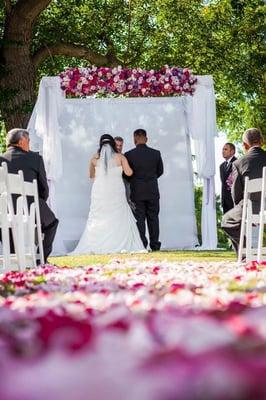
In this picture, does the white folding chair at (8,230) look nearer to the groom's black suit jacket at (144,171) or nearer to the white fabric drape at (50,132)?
the groom's black suit jacket at (144,171)

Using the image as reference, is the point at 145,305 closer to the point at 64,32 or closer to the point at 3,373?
the point at 3,373

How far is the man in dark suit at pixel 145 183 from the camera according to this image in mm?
15211

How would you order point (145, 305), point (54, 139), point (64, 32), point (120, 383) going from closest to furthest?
point (120, 383), point (145, 305), point (54, 139), point (64, 32)

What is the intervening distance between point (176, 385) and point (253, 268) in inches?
246

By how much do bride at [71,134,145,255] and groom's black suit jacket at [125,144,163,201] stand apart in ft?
0.67

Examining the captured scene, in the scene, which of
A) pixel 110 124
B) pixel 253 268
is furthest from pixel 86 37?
pixel 253 268

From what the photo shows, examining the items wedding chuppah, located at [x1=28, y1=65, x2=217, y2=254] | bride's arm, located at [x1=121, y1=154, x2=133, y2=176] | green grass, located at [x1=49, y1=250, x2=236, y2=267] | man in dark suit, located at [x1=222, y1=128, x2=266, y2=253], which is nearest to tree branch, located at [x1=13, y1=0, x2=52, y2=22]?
wedding chuppah, located at [x1=28, y1=65, x2=217, y2=254]

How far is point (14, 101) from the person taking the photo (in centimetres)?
1977

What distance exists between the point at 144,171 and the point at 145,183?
240 mm

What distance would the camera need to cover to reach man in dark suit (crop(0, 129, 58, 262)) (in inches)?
436

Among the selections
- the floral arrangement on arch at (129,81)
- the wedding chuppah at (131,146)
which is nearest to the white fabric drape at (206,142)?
the wedding chuppah at (131,146)

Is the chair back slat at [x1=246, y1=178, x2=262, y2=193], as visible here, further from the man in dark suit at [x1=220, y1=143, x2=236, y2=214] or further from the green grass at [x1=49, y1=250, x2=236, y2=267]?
the man in dark suit at [x1=220, y1=143, x2=236, y2=214]

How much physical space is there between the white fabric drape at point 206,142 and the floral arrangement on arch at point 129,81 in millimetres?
325

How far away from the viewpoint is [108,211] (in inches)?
613
